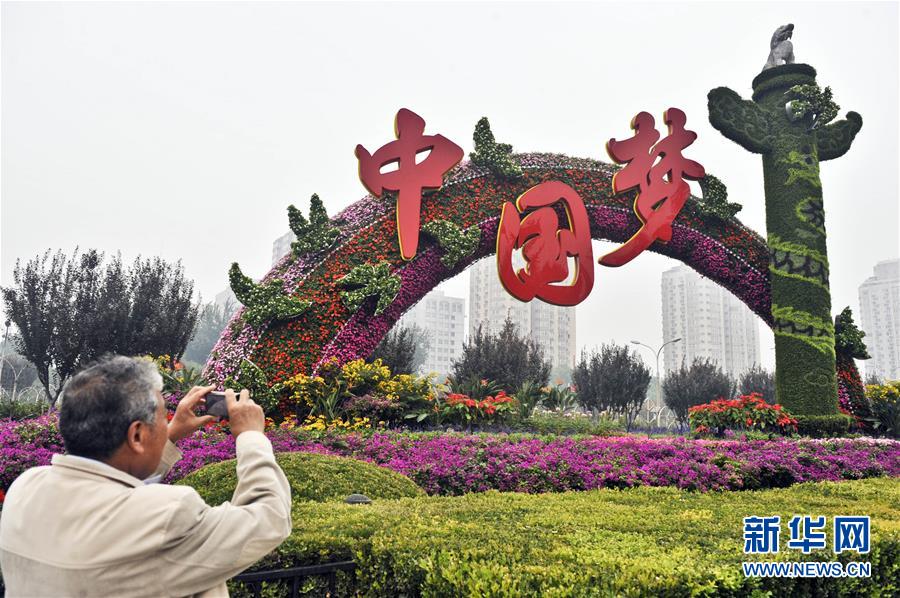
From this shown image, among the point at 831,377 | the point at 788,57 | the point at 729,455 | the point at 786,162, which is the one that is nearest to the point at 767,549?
the point at 729,455

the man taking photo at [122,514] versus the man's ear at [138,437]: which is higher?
the man's ear at [138,437]

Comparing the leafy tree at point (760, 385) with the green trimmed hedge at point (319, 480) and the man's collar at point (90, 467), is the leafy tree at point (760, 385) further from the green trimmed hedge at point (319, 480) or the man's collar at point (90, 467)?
the man's collar at point (90, 467)

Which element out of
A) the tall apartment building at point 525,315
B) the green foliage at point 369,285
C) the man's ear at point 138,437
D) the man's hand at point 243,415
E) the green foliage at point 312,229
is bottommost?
the man's ear at point 138,437

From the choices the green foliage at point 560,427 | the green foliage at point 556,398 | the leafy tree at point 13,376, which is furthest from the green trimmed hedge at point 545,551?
the leafy tree at point 13,376

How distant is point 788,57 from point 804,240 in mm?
3837

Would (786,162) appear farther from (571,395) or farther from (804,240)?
(571,395)

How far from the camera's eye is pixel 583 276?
11.7m

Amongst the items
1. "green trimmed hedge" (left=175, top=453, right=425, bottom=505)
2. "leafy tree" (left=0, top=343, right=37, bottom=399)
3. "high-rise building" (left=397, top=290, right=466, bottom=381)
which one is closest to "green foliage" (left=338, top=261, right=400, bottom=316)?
"green trimmed hedge" (left=175, top=453, right=425, bottom=505)

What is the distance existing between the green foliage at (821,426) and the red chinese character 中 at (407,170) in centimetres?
749

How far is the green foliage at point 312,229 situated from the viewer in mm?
10406

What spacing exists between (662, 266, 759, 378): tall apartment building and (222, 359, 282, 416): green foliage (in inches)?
2073

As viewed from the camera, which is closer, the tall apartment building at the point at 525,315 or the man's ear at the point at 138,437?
the man's ear at the point at 138,437

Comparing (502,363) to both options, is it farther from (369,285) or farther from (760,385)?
(760,385)

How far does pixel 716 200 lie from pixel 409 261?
20.8 ft
